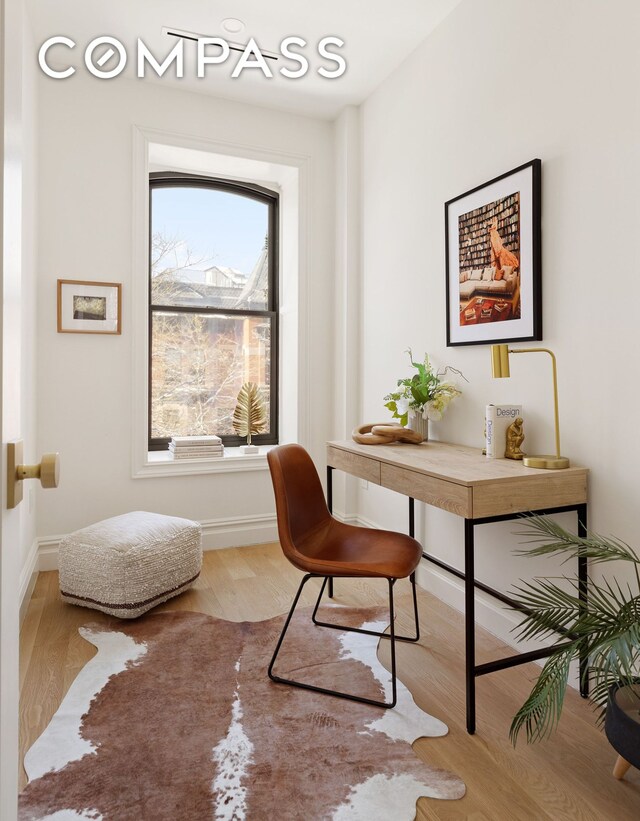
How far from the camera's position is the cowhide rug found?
1398mm

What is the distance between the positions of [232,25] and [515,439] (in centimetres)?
246

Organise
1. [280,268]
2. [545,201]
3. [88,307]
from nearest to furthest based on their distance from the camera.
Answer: [545,201] → [88,307] → [280,268]

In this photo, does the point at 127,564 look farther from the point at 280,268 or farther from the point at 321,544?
the point at 280,268

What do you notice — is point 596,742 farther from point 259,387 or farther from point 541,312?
point 259,387

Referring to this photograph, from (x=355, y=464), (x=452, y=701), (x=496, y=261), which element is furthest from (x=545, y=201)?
(x=452, y=701)

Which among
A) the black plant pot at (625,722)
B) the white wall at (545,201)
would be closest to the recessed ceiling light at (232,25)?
the white wall at (545,201)

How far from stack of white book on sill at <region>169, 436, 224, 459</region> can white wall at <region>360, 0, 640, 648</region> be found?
1.22 meters

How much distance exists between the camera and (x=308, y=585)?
9.46ft

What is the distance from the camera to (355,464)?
97.3 inches

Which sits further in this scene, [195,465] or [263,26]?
[195,465]

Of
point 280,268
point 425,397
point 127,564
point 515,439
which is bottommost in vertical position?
point 127,564

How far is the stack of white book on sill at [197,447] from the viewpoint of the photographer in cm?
343

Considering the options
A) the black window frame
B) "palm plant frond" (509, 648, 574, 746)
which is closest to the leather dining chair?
"palm plant frond" (509, 648, 574, 746)

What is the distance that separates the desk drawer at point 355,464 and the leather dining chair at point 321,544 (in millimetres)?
207
